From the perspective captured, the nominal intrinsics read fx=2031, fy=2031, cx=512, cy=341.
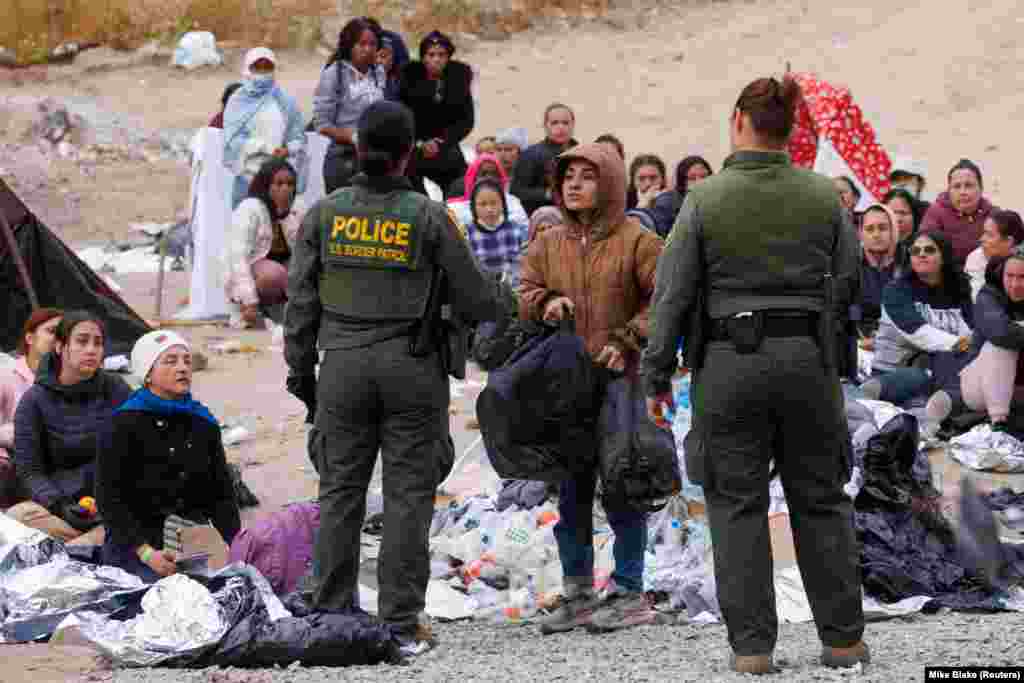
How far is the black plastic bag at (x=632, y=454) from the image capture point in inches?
271

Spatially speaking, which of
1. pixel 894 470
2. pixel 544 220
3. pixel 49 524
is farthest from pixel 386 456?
pixel 544 220

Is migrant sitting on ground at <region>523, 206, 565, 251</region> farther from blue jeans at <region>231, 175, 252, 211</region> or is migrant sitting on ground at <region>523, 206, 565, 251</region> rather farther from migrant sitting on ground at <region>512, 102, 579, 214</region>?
blue jeans at <region>231, 175, 252, 211</region>

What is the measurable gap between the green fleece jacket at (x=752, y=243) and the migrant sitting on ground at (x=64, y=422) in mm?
3391

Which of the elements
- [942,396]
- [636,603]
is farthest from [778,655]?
[942,396]

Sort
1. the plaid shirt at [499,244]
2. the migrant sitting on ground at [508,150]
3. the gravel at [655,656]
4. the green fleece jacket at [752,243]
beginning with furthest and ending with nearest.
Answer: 1. the migrant sitting on ground at [508,150]
2. the plaid shirt at [499,244]
3. the gravel at [655,656]
4. the green fleece jacket at [752,243]

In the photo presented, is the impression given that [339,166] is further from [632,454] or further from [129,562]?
[632,454]

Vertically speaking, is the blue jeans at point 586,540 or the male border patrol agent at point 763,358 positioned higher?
the male border patrol agent at point 763,358

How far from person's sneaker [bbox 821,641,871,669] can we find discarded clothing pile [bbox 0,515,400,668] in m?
1.41

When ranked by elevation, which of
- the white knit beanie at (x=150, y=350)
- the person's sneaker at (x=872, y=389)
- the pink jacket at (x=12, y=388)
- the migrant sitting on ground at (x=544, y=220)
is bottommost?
the person's sneaker at (x=872, y=389)

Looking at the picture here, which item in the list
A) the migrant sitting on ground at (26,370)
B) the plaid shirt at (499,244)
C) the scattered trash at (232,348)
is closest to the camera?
the migrant sitting on ground at (26,370)

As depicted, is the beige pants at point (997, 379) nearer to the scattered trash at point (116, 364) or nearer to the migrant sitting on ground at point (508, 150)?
the migrant sitting on ground at point (508, 150)

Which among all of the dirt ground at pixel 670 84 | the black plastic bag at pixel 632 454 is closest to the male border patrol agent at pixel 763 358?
the black plastic bag at pixel 632 454

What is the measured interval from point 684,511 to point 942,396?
2.22 metres

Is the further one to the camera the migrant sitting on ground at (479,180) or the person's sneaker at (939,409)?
the migrant sitting on ground at (479,180)
